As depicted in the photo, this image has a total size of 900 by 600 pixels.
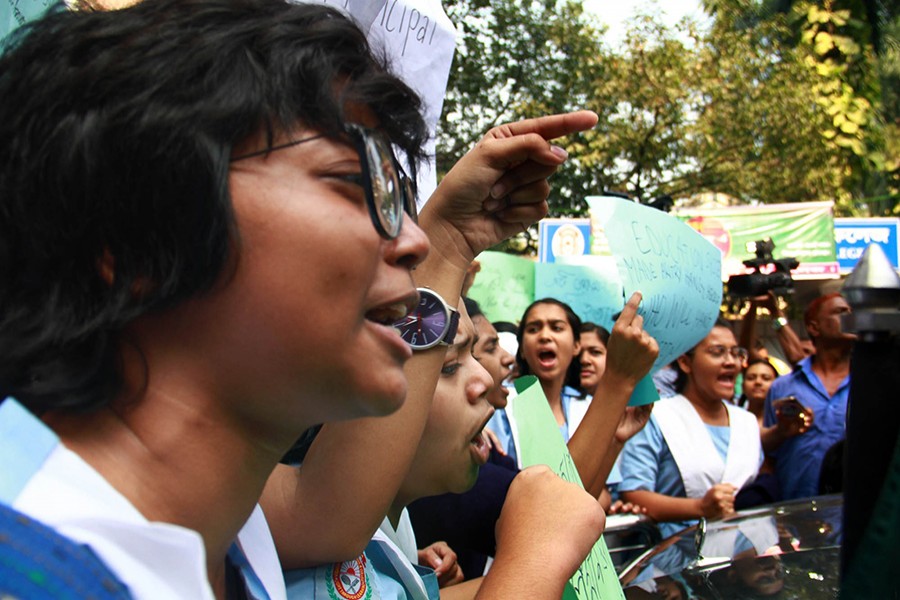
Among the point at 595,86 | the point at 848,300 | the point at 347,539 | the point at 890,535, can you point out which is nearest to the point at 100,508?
the point at 347,539

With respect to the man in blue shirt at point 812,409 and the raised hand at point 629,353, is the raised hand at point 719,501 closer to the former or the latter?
the man in blue shirt at point 812,409

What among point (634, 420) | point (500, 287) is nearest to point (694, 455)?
point (634, 420)

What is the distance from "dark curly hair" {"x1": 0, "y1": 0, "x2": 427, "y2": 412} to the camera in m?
0.92

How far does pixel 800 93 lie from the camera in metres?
15.1

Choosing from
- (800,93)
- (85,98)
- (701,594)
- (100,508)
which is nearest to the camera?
(100,508)

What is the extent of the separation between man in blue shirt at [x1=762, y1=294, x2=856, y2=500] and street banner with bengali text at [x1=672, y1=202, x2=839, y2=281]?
29.3 ft

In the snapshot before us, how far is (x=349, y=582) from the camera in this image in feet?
4.69

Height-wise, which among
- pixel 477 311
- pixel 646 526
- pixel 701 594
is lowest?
pixel 646 526

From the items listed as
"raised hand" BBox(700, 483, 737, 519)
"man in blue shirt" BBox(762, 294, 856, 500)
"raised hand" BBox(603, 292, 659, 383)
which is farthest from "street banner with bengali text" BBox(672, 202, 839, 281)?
"raised hand" BBox(603, 292, 659, 383)

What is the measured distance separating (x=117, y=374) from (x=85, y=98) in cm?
28

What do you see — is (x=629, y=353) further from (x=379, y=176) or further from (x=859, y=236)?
(x=859, y=236)

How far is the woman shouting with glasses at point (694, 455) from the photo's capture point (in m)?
3.64

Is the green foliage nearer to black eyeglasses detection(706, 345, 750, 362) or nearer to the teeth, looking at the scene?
black eyeglasses detection(706, 345, 750, 362)

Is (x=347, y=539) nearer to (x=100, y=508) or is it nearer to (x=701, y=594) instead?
(x=100, y=508)
